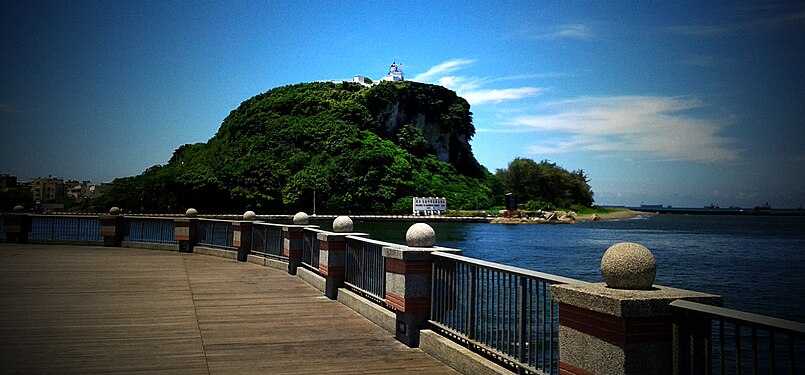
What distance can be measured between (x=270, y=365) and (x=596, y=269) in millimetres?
37012

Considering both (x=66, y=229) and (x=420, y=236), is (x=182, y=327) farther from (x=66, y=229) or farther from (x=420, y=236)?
(x=66, y=229)

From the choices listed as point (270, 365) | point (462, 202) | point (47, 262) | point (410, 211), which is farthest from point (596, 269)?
point (462, 202)

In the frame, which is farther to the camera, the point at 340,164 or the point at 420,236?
the point at 340,164

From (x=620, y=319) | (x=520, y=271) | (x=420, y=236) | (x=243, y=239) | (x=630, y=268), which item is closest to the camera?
(x=620, y=319)

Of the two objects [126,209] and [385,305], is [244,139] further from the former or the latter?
[385,305]

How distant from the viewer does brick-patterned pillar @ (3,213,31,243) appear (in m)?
24.4

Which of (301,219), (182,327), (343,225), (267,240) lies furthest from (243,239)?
(182,327)

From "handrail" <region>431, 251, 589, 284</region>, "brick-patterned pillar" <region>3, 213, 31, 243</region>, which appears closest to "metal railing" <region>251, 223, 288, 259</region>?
"handrail" <region>431, 251, 589, 284</region>

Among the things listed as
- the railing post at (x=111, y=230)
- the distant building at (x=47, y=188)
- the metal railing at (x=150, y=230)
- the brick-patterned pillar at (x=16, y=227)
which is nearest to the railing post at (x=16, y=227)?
the brick-patterned pillar at (x=16, y=227)

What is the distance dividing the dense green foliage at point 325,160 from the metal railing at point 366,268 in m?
113

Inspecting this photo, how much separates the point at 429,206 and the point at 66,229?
108m

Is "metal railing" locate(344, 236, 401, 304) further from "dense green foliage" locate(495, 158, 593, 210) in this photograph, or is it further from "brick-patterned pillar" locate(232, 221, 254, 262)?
"dense green foliage" locate(495, 158, 593, 210)

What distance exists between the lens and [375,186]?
438 feet

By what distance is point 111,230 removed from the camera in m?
23.6
